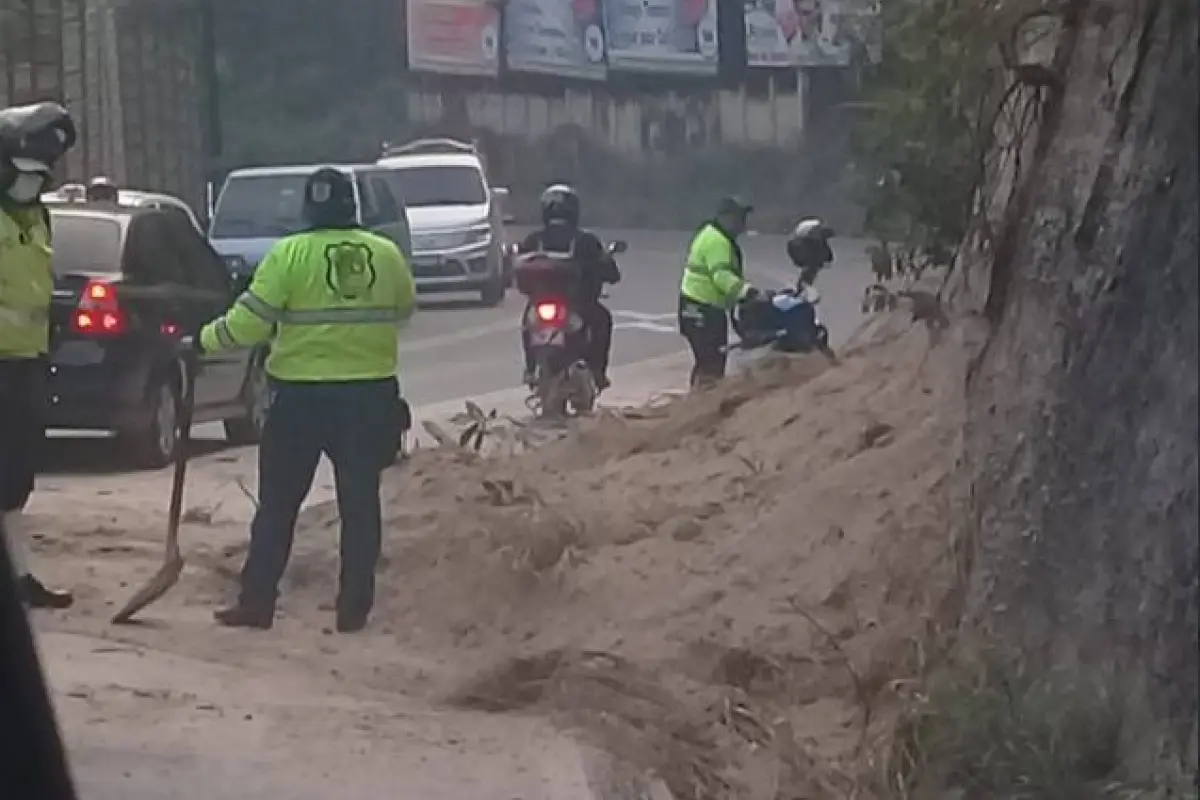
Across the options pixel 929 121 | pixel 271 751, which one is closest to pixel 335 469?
pixel 271 751

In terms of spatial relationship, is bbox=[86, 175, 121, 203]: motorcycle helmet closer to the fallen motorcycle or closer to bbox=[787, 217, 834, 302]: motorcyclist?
the fallen motorcycle

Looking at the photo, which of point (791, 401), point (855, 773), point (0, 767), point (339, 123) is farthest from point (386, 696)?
point (339, 123)

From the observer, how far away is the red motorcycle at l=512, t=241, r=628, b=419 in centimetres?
1727

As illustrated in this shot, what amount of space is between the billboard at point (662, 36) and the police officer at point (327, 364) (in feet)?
116

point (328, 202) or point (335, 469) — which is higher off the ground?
point (328, 202)

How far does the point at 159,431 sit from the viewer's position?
51.3 feet

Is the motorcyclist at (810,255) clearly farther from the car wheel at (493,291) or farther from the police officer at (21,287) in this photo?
the car wheel at (493,291)

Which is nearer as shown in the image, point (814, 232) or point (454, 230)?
point (814, 232)

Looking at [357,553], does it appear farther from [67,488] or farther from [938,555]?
[67,488]

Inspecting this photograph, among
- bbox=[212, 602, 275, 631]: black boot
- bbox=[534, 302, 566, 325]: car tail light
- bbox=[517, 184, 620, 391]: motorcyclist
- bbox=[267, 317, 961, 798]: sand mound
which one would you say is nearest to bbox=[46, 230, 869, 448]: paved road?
bbox=[534, 302, 566, 325]: car tail light

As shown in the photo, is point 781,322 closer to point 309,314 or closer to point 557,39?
point 309,314

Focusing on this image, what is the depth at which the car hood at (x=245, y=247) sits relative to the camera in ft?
80.9

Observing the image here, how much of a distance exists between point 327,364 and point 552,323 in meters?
7.40

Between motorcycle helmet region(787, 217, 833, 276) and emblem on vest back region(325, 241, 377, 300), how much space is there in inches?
247
